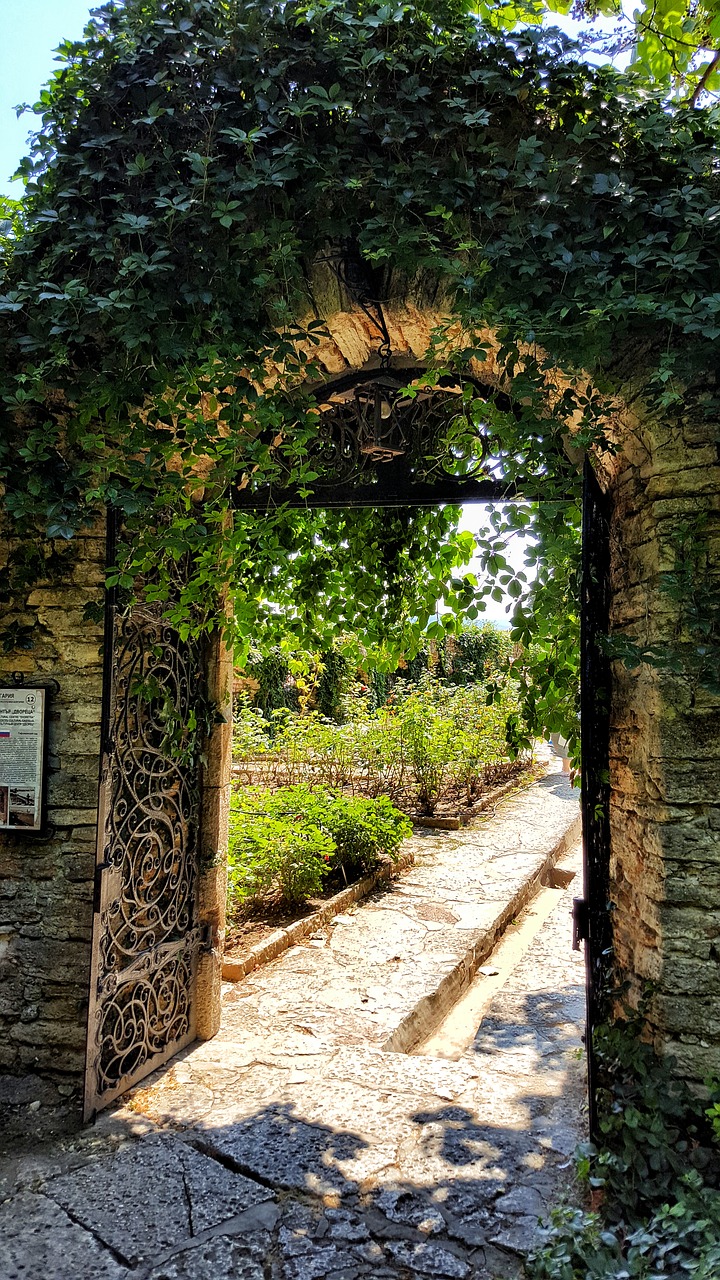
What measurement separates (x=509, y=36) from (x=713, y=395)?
54.1 inches

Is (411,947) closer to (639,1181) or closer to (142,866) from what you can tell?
(142,866)

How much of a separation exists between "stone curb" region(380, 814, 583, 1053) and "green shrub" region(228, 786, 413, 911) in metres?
1.12

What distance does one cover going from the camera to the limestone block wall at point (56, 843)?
3.28 metres

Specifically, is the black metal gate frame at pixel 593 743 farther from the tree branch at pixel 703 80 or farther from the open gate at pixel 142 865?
the tree branch at pixel 703 80

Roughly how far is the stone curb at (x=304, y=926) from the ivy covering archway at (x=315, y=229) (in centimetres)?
268

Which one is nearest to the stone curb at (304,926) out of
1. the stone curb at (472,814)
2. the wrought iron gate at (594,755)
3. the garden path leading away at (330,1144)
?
the garden path leading away at (330,1144)

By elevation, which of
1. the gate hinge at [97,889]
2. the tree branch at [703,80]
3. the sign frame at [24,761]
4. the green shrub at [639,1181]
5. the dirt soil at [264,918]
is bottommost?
the dirt soil at [264,918]

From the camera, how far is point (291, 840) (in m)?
5.82

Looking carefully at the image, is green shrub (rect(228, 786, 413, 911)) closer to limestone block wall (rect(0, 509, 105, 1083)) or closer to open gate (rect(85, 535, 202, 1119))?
open gate (rect(85, 535, 202, 1119))

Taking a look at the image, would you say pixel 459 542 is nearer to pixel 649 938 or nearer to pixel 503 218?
pixel 503 218

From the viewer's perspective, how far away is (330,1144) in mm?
3113

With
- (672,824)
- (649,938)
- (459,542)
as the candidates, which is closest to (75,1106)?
(649,938)

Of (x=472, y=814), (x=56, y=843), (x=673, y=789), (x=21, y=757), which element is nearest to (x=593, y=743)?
(x=673, y=789)

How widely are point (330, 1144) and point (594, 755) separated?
1813 mm
